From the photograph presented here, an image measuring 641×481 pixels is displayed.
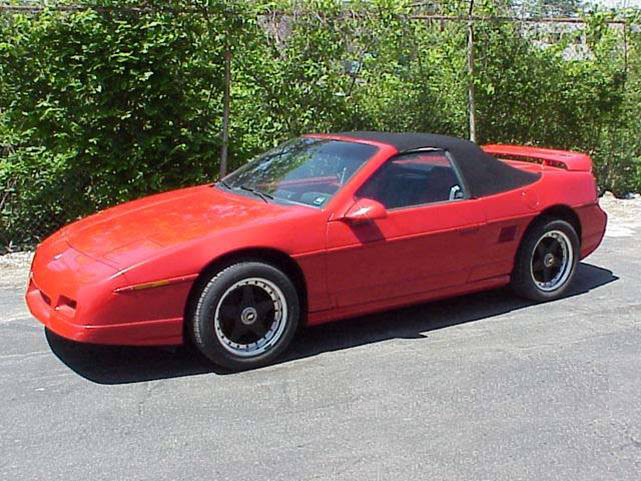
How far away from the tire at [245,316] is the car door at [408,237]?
36 centimetres

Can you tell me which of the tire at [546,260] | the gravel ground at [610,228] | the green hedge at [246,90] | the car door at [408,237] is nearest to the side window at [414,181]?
the car door at [408,237]

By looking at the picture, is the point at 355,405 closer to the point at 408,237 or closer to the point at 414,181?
the point at 408,237

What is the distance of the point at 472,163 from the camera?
17.6 ft

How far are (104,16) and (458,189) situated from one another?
3895 mm

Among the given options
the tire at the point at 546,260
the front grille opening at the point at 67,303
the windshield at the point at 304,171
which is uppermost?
the windshield at the point at 304,171

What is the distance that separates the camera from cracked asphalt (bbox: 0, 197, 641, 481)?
336 cm

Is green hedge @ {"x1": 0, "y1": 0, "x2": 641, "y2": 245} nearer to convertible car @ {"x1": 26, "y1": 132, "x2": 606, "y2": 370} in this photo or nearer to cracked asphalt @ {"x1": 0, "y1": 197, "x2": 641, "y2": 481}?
convertible car @ {"x1": 26, "y1": 132, "x2": 606, "y2": 370}

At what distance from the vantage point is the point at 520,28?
9.45 meters

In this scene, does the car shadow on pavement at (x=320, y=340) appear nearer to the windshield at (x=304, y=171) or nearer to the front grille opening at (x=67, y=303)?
the front grille opening at (x=67, y=303)

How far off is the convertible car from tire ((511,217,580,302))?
0.01 m

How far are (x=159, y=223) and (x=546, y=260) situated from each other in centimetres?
290

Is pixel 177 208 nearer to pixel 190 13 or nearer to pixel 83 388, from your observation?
pixel 83 388

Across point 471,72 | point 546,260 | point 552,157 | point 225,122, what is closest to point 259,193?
point 546,260

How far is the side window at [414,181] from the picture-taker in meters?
4.89
